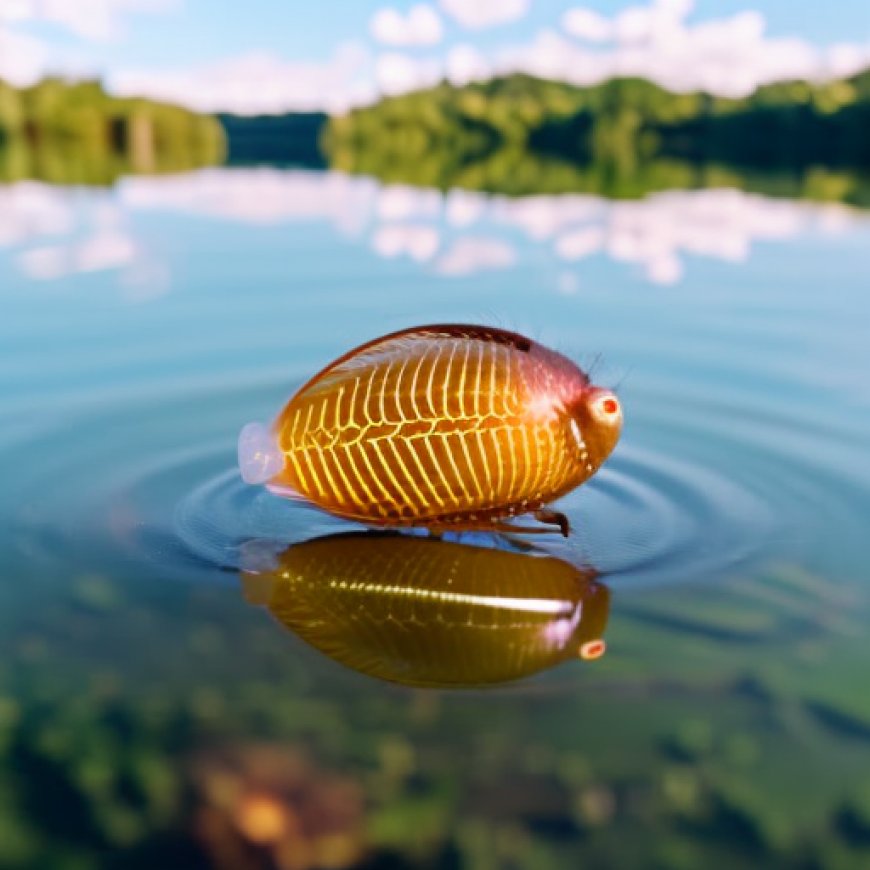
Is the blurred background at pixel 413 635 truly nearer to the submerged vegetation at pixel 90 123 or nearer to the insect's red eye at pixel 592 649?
the insect's red eye at pixel 592 649

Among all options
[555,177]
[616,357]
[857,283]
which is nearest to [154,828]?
[616,357]

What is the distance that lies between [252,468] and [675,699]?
1.25m

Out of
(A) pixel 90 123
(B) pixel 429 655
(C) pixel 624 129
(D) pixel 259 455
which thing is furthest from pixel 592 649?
(C) pixel 624 129

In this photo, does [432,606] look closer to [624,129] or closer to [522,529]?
[522,529]

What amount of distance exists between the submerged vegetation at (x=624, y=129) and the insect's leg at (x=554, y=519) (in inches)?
1455

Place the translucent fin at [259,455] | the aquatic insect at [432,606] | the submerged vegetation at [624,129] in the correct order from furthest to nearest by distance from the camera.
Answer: the submerged vegetation at [624,129], the translucent fin at [259,455], the aquatic insect at [432,606]

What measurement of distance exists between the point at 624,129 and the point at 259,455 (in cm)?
6541

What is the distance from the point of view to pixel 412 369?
286cm

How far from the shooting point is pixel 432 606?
2742mm

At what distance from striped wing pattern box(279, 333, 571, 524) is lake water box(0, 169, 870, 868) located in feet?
0.62

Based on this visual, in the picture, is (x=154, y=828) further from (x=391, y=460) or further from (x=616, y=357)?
(x=616, y=357)

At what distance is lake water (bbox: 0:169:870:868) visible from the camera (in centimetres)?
198

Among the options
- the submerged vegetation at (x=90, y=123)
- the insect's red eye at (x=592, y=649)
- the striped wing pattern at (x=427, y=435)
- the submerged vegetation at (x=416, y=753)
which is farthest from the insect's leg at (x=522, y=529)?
the submerged vegetation at (x=90, y=123)

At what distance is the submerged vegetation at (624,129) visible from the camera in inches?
1935
